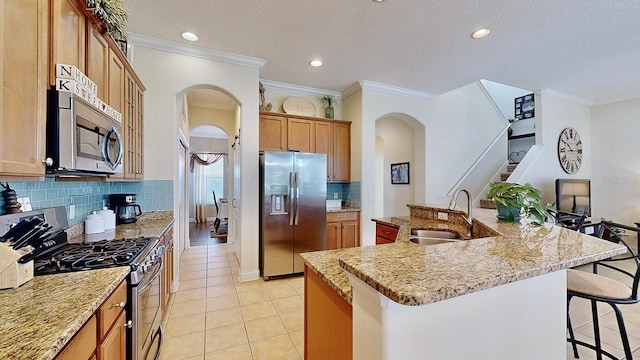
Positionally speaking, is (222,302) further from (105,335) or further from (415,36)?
(415,36)

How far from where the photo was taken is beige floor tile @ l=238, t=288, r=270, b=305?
2914 millimetres

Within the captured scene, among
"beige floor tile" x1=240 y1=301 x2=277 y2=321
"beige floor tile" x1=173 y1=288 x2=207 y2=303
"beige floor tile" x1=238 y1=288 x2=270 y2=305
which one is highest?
"beige floor tile" x1=173 y1=288 x2=207 y2=303

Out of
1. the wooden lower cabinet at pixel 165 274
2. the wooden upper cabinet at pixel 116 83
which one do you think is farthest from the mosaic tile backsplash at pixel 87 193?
the wooden upper cabinet at pixel 116 83

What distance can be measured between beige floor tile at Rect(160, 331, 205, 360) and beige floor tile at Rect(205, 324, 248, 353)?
0.19 feet

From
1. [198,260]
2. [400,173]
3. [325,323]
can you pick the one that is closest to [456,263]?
[325,323]

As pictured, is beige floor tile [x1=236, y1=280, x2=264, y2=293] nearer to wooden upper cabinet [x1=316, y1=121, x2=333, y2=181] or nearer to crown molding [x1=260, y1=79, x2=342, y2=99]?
wooden upper cabinet [x1=316, y1=121, x2=333, y2=181]

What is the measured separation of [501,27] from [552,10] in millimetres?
397

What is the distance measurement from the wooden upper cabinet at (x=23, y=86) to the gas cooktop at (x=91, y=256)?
499mm

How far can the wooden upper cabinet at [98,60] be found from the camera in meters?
1.66

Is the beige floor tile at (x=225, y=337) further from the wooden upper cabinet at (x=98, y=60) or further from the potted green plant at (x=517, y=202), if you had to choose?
the potted green plant at (x=517, y=202)

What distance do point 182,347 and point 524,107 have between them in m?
7.87

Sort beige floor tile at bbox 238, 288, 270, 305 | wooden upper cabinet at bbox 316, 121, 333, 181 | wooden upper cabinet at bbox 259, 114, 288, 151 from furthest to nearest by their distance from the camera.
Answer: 1. wooden upper cabinet at bbox 316, 121, 333, 181
2. wooden upper cabinet at bbox 259, 114, 288, 151
3. beige floor tile at bbox 238, 288, 270, 305

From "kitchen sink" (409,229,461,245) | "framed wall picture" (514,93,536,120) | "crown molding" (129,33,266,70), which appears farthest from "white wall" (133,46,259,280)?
"framed wall picture" (514,93,536,120)

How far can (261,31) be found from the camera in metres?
2.79
